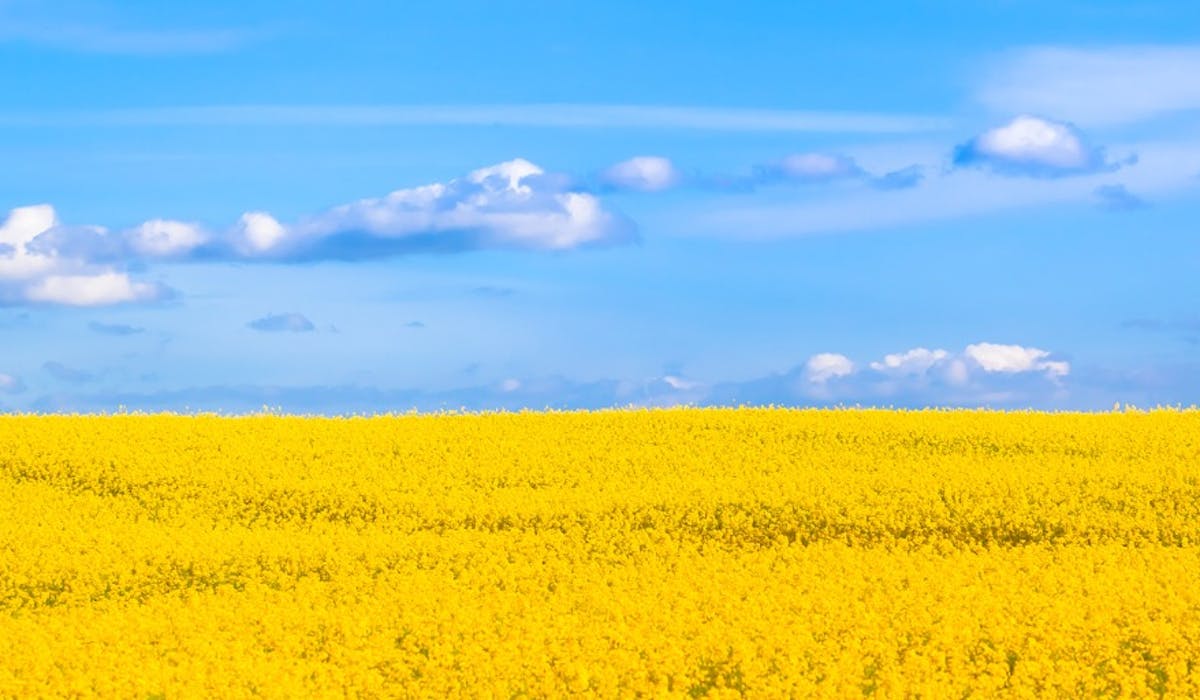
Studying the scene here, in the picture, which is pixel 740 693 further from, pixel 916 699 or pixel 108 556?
pixel 108 556

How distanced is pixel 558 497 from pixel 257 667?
499 inches

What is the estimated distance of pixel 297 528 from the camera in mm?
24938

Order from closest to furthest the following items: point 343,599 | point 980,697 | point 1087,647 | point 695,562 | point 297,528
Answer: point 980,697, point 1087,647, point 343,599, point 695,562, point 297,528

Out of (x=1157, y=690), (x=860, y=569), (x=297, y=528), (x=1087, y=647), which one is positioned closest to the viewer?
(x=1157, y=690)

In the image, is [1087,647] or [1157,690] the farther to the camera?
[1087,647]

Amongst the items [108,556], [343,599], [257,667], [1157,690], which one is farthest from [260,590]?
[1157,690]

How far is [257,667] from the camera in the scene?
1348 centimetres

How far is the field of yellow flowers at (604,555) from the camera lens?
13.3 metres

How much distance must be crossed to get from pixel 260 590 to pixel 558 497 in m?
7.57

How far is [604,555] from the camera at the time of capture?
21828 millimetres

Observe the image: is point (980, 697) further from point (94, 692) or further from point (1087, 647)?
point (94, 692)

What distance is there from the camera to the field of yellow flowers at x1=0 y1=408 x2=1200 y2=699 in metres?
13.3

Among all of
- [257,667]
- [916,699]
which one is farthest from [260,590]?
[916,699]

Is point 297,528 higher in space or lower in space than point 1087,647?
higher
